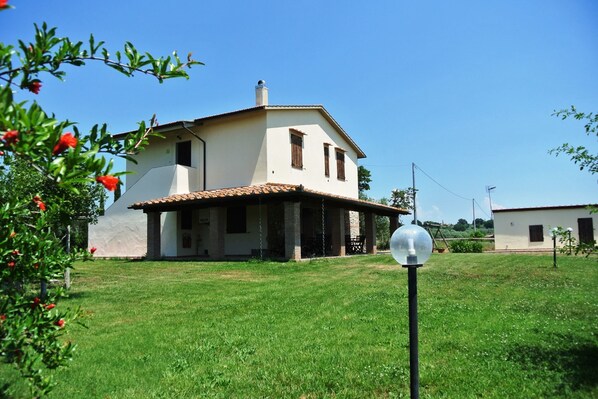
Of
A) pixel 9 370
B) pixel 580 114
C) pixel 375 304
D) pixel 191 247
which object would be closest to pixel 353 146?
pixel 191 247

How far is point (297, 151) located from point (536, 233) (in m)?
19.2

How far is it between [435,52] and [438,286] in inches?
232

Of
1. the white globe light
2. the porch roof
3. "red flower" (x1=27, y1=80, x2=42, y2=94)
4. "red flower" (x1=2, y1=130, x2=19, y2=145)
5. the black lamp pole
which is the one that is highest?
the porch roof

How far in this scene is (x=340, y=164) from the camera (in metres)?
23.9

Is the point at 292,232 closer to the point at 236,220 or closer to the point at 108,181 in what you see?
the point at 236,220

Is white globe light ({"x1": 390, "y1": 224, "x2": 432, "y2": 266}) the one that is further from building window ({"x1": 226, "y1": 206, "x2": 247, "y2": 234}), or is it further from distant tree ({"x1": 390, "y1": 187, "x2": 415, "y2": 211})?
distant tree ({"x1": 390, "y1": 187, "x2": 415, "y2": 211})

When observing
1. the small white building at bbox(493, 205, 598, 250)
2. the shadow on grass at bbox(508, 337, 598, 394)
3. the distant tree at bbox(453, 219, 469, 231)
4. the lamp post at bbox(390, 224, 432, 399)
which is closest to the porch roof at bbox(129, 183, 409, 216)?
the shadow on grass at bbox(508, 337, 598, 394)

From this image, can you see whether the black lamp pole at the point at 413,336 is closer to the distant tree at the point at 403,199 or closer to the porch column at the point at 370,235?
the porch column at the point at 370,235

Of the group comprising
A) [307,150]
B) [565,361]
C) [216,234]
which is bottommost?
[565,361]

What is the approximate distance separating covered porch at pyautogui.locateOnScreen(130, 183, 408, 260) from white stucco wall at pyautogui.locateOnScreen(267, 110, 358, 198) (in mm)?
1132

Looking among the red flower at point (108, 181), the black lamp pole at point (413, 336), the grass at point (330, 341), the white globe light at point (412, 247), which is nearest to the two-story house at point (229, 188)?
the grass at point (330, 341)

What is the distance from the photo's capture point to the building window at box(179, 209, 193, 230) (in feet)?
66.6

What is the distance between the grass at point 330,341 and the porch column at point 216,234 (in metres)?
6.85

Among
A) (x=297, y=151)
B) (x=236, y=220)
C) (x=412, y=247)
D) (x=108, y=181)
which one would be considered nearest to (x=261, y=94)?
(x=297, y=151)
